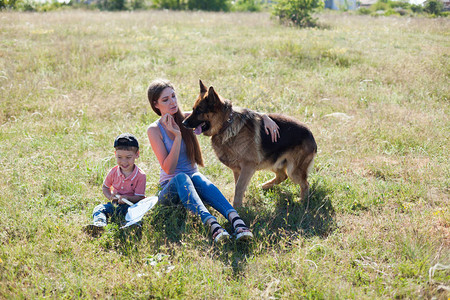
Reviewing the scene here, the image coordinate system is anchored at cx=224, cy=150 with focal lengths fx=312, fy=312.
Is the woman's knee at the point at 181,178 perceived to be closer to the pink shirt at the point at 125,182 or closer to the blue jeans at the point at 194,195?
the blue jeans at the point at 194,195

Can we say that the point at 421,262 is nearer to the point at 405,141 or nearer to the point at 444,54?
the point at 405,141

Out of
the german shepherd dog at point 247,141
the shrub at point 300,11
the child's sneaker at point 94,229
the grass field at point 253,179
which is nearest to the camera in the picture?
the grass field at point 253,179

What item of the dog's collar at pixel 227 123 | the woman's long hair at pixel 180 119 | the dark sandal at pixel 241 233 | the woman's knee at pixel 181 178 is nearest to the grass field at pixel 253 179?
the dark sandal at pixel 241 233

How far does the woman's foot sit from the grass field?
0.11 metres

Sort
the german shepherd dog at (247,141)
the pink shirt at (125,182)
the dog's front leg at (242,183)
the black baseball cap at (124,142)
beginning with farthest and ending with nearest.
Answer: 1. the dog's front leg at (242,183)
2. the german shepherd dog at (247,141)
3. the pink shirt at (125,182)
4. the black baseball cap at (124,142)

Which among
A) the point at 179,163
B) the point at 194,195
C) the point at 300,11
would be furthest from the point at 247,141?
the point at 300,11

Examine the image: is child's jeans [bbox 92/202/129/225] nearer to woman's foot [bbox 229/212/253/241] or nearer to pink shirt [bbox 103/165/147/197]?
pink shirt [bbox 103/165/147/197]

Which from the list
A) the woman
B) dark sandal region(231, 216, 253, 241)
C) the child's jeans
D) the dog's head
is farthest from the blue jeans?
the dog's head

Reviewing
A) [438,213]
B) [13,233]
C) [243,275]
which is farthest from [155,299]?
[438,213]

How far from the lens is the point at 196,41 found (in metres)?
13.4

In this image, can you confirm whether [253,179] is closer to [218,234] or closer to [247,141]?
[247,141]

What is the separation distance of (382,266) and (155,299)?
2062 millimetres

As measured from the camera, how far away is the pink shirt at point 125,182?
3.83 meters

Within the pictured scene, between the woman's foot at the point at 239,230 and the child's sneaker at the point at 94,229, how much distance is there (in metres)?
1.44
